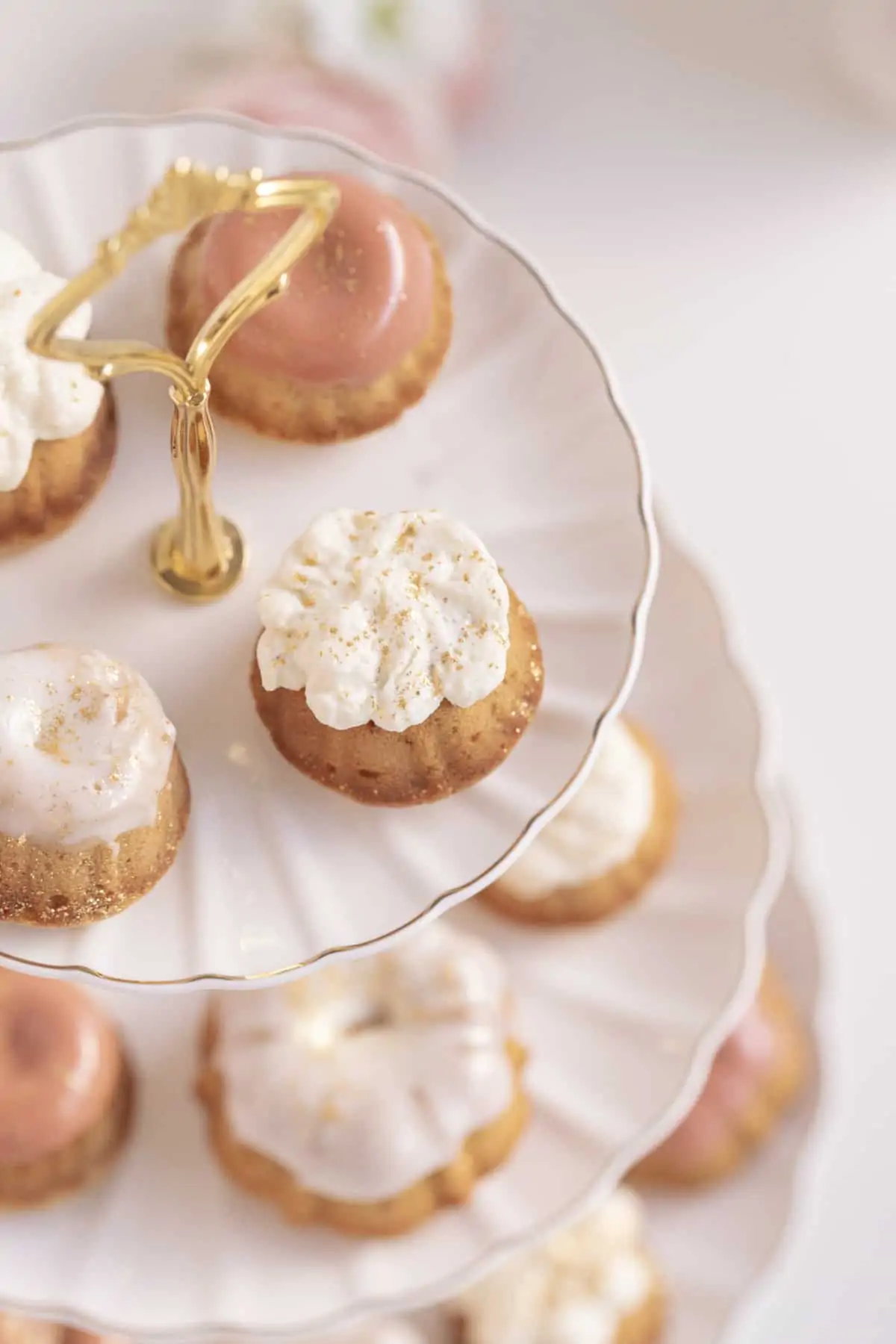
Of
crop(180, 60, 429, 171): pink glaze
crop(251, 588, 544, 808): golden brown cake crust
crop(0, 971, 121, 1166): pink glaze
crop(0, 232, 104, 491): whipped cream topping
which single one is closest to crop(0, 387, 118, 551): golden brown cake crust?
crop(0, 232, 104, 491): whipped cream topping

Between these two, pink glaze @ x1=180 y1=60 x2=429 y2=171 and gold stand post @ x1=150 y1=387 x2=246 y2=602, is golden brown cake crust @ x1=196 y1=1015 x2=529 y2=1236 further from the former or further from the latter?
pink glaze @ x1=180 y1=60 x2=429 y2=171

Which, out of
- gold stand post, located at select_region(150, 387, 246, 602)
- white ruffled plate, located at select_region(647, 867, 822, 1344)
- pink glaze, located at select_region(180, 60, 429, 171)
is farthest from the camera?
pink glaze, located at select_region(180, 60, 429, 171)

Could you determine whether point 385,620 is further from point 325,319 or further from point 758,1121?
point 758,1121

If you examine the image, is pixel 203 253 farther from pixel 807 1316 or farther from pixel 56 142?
pixel 807 1316

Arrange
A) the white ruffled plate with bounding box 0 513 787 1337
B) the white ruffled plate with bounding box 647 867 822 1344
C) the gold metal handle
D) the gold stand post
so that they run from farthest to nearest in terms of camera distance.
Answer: the white ruffled plate with bounding box 647 867 822 1344, the white ruffled plate with bounding box 0 513 787 1337, the gold stand post, the gold metal handle

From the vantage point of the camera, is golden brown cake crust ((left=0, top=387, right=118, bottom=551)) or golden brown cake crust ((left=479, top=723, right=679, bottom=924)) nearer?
golden brown cake crust ((left=0, top=387, right=118, bottom=551))

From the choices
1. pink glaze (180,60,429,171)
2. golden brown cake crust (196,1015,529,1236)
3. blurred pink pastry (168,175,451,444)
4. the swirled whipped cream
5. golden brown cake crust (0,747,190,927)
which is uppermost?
blurred pink pastry (168,175,451,444)
